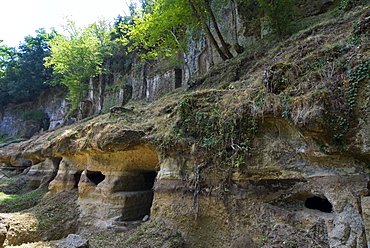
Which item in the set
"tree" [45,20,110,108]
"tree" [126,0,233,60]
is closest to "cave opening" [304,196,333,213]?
"tree" [126,0,233,60]

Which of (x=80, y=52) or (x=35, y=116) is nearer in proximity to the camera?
(x=80, y=52)

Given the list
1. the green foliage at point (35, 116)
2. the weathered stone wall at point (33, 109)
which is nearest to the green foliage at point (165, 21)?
the weathered stone wall at point (33, 109)

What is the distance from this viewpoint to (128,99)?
21125 millimetres

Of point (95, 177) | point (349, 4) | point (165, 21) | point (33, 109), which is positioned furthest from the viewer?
point (33, 109)

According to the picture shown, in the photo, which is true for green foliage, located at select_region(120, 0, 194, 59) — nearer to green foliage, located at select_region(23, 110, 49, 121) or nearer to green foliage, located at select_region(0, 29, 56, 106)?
green foliage, located at select_region(23, 110, 49, 121)

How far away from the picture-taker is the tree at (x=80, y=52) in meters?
22.2

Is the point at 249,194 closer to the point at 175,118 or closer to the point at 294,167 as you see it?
the point at 294,167

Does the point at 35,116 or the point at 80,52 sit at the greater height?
the point at 80,52

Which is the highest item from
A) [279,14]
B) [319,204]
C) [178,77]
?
[279,14]

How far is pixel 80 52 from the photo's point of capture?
73.3ft

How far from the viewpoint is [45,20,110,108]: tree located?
72.9 ft

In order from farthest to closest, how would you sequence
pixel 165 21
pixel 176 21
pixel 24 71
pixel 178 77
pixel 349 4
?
pixel 24 71
pixel 178 77
pixel 176 21
pixel 165 21
pixel 349 4

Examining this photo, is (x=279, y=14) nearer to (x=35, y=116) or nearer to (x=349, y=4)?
(x=349, y=4)

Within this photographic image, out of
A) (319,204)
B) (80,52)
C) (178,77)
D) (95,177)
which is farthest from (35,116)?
(319,204)
